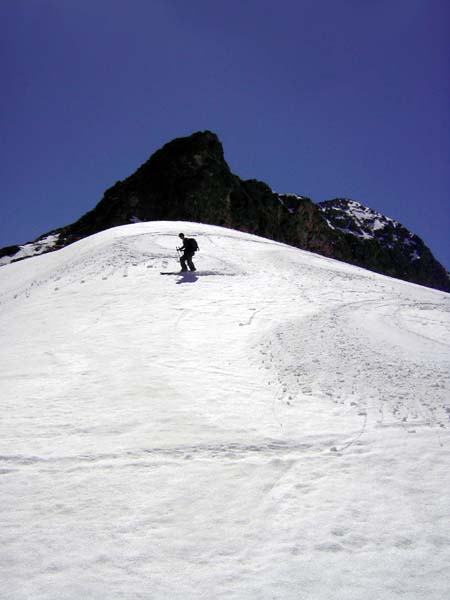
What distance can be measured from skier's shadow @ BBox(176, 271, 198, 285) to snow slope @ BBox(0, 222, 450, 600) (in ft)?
12.5

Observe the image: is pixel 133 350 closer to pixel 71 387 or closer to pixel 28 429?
pixel 71 387

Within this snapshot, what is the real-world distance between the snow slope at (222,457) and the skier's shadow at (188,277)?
381 cm

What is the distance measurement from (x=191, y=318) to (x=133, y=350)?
2689mm

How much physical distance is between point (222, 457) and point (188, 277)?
11.6 meters

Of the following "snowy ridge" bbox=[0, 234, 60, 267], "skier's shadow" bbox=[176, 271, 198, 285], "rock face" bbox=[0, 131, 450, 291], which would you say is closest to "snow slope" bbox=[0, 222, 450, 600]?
"skier's shadow" bbox=[176, 271, 198, 285]

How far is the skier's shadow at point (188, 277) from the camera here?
15934 millimetres

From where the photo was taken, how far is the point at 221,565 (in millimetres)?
3852

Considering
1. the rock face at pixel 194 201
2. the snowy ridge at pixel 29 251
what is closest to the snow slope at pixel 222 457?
the rock face at pixel 194 201

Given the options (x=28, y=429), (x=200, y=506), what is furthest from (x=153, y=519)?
(x=28, y=429)

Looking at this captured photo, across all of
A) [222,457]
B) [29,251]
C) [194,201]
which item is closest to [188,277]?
[222,457]

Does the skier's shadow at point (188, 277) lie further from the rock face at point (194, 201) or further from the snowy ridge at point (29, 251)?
the snowy ridge at point (29, 251)

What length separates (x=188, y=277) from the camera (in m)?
16.5

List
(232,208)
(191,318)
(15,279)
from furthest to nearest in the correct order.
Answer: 1. (232,208)
2. (15,279)
3. (191,318)

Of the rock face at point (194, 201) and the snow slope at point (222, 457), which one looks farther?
the rock face at point (194, 201)
